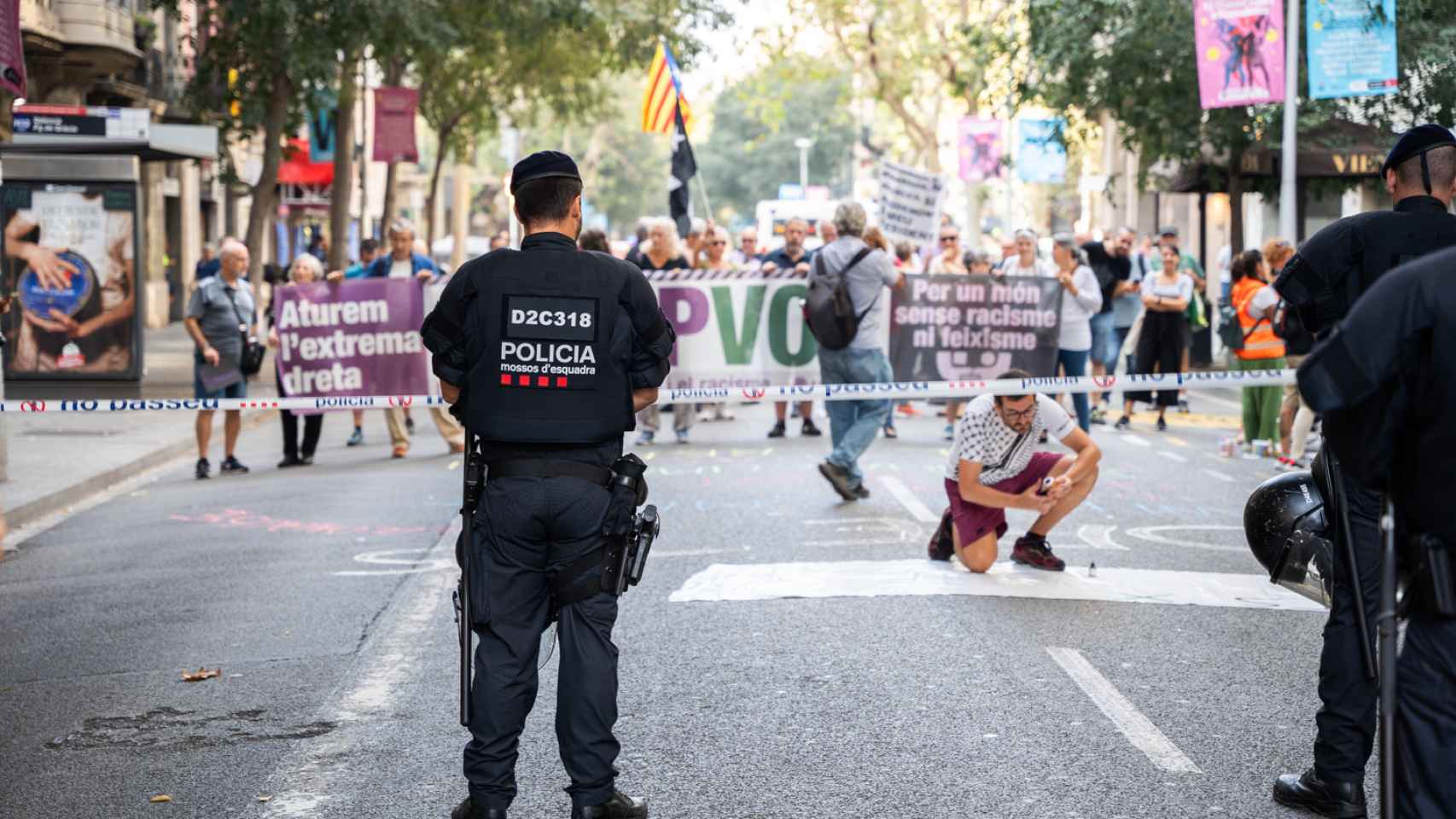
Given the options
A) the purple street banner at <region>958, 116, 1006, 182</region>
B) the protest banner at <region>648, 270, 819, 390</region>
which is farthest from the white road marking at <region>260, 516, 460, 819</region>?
the purple street banner at <region>958, 116, 1006, 182</region>

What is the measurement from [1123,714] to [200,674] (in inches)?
137

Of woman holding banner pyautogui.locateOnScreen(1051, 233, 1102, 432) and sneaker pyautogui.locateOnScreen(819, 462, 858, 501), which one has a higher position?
woman holding banner pyautogui.locateOnScreen(1051, 233, 1102, 432)

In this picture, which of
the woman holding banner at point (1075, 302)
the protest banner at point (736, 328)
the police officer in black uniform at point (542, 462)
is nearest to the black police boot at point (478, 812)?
the police officer in black uniform at point (542, 462)

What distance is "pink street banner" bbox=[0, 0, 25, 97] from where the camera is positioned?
483 inches

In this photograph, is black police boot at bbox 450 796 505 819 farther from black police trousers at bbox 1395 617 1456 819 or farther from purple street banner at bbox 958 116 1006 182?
purple street banner at bbox 958 116 1006 182

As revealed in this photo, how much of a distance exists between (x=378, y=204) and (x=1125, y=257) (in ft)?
204

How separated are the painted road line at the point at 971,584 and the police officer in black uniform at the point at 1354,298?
3.32 metres

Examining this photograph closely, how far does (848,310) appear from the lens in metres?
12.9

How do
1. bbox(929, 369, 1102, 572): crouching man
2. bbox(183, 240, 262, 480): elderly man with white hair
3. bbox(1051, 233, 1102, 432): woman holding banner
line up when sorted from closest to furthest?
bbox(929, 369, 1102, 572): crouching man, bbox(183, 240, 262, 480): elderly man with white hair, bbox(1051, 233, 1102, 432): woman holding banner

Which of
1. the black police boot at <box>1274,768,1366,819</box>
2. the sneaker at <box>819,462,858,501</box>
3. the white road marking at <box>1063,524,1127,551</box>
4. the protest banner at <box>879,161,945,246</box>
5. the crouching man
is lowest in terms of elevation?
the black police boot at <box>1274,768,1366,819</box>

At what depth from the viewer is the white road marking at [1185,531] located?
1064 cm

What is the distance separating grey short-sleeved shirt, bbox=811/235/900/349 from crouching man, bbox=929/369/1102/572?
141 inches

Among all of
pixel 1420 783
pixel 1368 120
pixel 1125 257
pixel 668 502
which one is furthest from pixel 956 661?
pixel 1368 120

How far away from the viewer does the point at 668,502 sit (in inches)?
497
